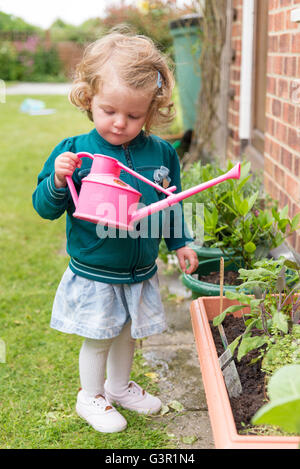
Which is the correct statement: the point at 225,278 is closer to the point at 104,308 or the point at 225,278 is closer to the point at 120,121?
the point at 104,308

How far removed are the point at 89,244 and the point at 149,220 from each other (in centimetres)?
23

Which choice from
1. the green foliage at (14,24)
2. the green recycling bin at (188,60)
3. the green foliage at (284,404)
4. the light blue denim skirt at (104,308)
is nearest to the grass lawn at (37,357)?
the light blue denim skirt at (104,308)

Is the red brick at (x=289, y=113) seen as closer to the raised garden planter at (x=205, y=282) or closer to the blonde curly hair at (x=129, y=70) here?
the raised garden planter at (x=205, y=282)

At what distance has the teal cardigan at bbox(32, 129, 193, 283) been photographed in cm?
192

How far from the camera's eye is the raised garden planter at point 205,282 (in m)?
2.41

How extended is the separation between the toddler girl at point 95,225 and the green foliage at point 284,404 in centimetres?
90

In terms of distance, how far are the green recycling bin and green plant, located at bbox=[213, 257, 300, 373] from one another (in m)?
3.35

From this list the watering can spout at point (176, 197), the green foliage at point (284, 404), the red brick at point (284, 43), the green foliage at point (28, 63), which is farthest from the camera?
the green foliage at point (28, 63)

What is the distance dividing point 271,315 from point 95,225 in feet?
2.16

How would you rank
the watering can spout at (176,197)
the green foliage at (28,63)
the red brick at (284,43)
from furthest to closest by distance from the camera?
the green foliage at (28,63)
the red brick at (284,43)
the watering can spout at (176,197)

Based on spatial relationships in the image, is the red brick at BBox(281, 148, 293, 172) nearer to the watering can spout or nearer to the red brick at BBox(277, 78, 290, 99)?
the red brick at BBox(277, 78, 290, 99)

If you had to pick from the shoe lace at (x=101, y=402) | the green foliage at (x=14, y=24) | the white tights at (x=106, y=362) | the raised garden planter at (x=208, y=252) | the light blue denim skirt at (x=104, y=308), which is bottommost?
the shoe lace at (x=101, y=402)

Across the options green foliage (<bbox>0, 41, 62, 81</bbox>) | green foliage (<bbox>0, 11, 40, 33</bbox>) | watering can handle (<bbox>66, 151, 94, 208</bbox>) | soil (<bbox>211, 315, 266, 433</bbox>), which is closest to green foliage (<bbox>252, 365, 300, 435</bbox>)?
soil (<bbox>211, 315, 266, 433</bbox>)
